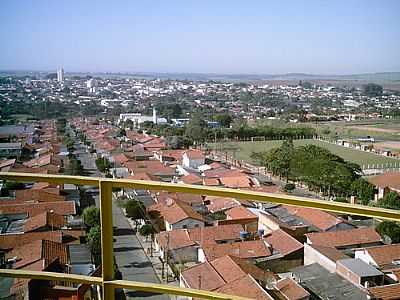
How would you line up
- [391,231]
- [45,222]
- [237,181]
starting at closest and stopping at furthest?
[391,231] → [45,222] → [237,181]

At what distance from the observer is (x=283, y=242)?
5562mm

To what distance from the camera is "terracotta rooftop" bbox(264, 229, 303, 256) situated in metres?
4.96

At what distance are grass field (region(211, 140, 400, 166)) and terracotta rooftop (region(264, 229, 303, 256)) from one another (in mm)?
10368

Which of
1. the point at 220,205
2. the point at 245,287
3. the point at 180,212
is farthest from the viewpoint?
the point at 220,205

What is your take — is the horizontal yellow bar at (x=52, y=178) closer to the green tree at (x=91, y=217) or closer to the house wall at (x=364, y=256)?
the house wall at (x=364, y=256)

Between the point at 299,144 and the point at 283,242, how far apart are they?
496 inches

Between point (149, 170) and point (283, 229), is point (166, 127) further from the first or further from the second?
point (283, 229)

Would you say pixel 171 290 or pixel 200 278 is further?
pixel 200 278

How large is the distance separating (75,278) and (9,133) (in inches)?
643

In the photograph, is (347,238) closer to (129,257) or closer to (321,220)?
(321,220)

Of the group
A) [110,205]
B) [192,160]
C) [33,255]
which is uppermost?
[110,205]

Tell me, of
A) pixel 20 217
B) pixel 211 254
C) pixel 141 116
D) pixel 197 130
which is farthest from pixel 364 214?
pixel 141 116

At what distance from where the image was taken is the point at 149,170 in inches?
507

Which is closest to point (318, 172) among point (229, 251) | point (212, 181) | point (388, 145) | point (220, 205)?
point (212, 181)
